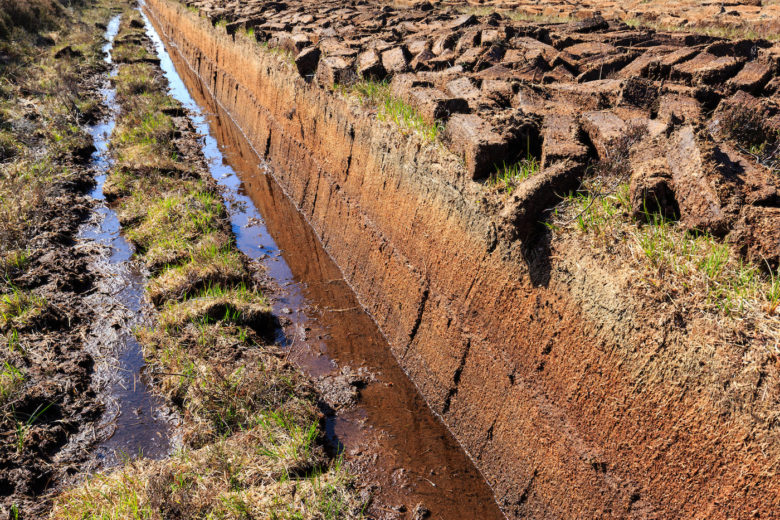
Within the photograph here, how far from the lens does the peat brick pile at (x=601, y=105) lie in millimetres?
2779

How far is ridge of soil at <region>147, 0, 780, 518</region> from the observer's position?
230cm

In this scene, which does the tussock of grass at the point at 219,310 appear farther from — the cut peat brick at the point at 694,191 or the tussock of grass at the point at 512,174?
the cut peat brick at the point at 694,191

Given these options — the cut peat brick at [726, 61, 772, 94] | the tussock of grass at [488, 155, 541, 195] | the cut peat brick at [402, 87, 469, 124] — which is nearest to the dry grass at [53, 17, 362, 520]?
the tussock of grass at [488, 155, 541, 195]

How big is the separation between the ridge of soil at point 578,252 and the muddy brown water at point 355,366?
15cm

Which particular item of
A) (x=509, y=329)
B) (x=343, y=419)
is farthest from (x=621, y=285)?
(x=343, y=419)

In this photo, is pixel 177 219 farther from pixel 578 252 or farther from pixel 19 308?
pixel 578 252

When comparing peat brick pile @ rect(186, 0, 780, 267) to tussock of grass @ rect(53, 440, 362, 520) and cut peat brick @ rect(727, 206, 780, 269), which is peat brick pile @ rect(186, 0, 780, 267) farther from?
tussock of grass @ rect(53, 440, 362, 520)

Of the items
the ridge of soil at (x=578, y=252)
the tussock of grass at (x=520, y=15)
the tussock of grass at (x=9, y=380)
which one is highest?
the tussock of grass at (x=520, y=15)

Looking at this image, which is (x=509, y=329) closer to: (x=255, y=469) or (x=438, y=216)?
(x=438, y=216)

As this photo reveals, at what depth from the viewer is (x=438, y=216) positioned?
4.08 m

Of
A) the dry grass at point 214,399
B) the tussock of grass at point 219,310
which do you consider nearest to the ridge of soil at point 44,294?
the dry grass at point 214,399

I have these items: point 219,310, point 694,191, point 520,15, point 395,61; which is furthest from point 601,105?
point 520,15

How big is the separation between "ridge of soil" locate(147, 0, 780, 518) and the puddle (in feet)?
6.32

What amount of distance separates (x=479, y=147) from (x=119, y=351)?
3.30 meters
